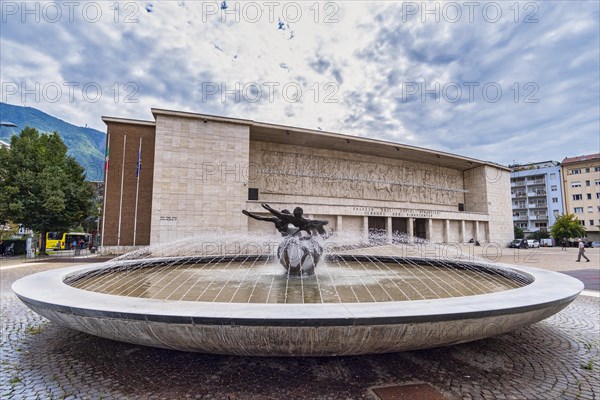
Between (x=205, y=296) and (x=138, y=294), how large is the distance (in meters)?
1.19

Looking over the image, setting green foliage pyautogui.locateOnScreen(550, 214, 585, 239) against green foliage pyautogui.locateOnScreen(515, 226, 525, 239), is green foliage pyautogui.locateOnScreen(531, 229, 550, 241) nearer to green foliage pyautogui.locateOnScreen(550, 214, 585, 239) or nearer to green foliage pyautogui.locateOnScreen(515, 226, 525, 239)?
green foliage pyautogui.locateOnScreen(515, 226, 525, 239)

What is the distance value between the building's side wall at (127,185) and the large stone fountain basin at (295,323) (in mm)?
25665

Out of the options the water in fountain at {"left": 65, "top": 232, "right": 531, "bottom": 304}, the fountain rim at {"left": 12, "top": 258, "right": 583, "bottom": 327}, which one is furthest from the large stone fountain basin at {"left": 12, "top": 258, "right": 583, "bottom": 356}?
the water in fountain at {"left": 65, "top": 232, "right": 531, "bottom": 304}

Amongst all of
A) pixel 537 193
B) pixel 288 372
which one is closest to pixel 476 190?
pixel 537 193

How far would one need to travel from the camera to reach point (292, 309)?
3.11 meters

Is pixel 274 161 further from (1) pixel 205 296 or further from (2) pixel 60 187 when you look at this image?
(1) pixel 205 296

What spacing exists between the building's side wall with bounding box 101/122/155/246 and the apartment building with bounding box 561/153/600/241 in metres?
69.3

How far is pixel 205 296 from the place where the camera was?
509 centimetres

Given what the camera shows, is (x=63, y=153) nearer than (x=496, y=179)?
Yes

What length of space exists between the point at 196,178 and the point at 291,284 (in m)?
22.0

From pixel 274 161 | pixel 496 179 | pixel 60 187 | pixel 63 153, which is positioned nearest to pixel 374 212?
pixel 274 161

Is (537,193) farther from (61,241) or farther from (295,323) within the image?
(61,241)

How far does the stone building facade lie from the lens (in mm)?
25844

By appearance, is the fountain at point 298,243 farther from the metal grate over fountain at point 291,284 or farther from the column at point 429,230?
the column at point 429,230
